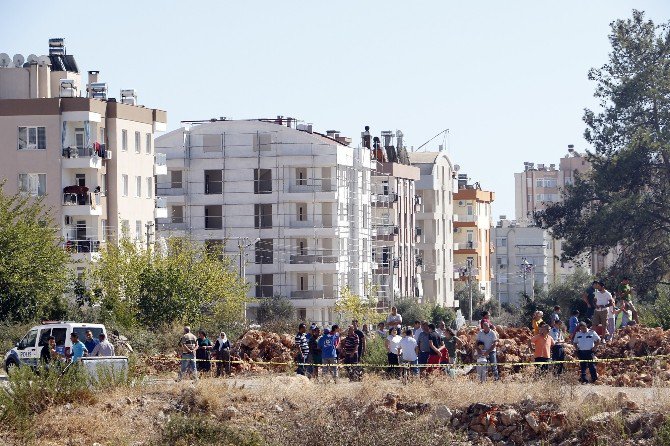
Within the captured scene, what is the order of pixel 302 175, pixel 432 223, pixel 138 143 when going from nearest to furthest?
1. pixel 138 143
2. pixel 302 175
3. pixel 432 223

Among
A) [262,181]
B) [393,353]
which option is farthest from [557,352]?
[262,181]

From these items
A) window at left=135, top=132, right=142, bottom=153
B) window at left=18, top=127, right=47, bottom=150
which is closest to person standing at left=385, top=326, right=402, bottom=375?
window at left=18, top=127, right=47, bottom=150

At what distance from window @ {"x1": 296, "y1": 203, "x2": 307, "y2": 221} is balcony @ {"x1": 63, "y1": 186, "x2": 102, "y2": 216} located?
1980cm

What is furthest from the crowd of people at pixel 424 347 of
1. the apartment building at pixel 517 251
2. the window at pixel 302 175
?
the apartment building at pixel 517 251

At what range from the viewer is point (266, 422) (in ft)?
110

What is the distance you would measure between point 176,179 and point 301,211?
25.9ft

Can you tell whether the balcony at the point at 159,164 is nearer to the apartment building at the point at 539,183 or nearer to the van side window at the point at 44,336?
the van side window at the point at 44,336

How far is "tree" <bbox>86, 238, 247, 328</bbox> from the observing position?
188 feet

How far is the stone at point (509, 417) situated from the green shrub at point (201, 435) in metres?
5.14

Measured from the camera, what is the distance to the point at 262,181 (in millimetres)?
92375

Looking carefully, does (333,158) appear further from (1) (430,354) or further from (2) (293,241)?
(1) (430,354)

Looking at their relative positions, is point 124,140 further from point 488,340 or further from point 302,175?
point 488,340

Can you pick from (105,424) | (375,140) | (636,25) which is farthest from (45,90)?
(105,424)

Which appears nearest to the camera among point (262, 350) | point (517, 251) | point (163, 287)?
point (262, 350)
